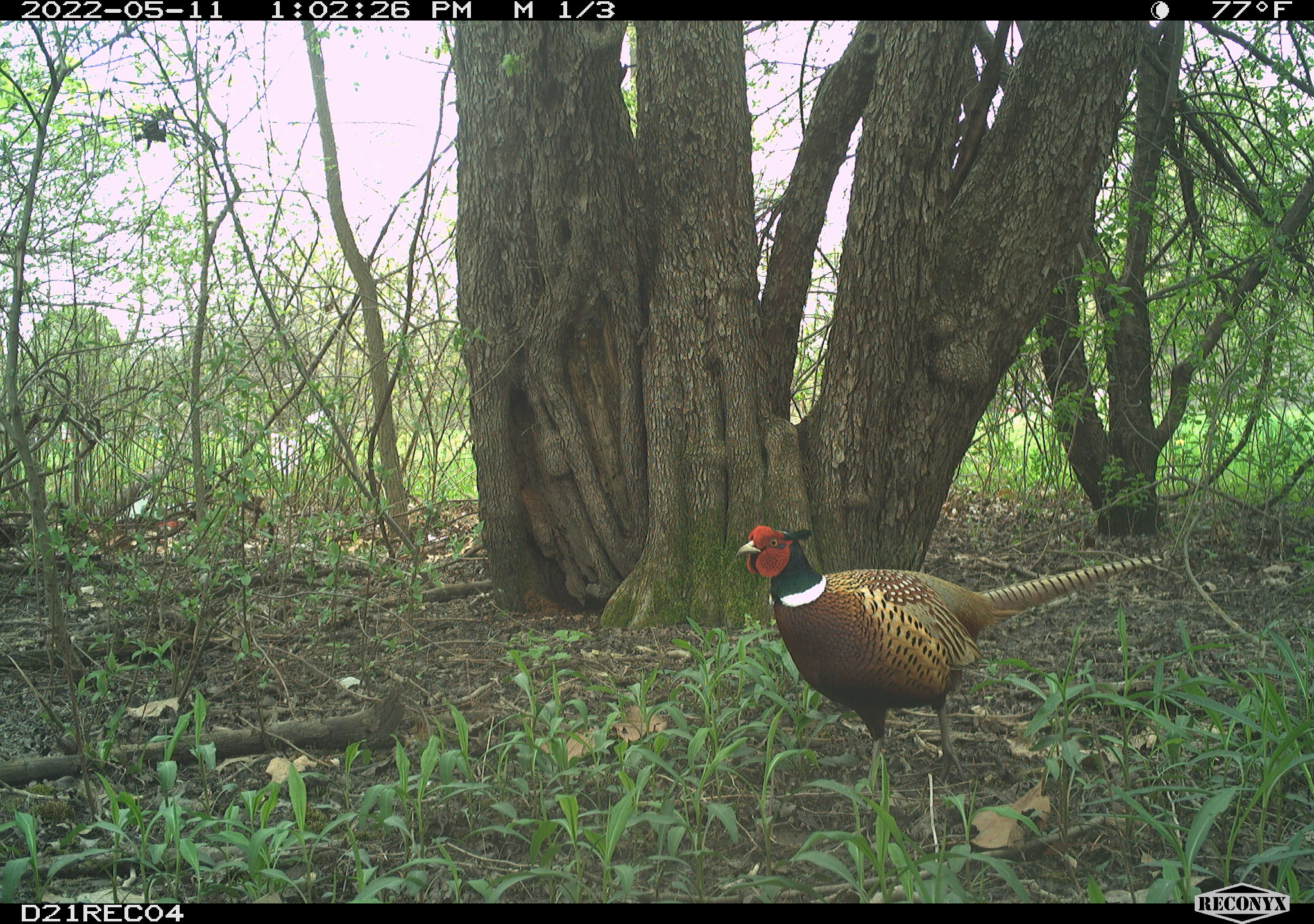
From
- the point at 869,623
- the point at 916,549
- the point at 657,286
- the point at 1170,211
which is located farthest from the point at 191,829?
the point at 1170,211

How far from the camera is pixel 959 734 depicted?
3068 mm

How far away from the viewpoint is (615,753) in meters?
2.72

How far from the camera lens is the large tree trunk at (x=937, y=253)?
3.69m

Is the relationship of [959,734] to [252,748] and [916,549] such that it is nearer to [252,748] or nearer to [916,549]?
[916,549]

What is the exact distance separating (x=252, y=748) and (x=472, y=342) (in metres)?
2.16

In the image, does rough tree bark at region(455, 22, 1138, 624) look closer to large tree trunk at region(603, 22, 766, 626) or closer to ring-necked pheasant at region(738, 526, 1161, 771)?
large tree trunk at region(603, 22, 766, 626)

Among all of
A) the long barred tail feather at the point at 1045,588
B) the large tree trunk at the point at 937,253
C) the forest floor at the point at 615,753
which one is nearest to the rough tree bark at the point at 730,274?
the large tree trunk at the point at 937,253

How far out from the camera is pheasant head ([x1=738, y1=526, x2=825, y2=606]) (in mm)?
2695

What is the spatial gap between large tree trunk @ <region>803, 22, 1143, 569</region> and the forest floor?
2.44 ft
